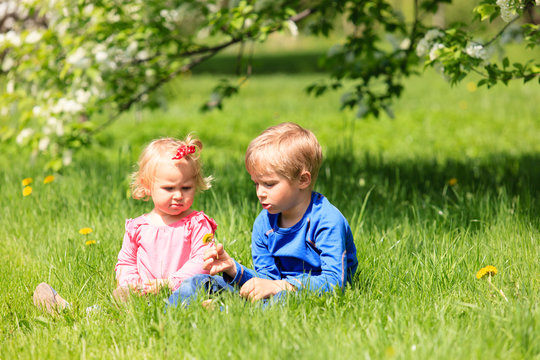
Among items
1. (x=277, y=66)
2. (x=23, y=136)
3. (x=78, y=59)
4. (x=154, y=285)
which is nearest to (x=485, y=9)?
(x=154, y=285)

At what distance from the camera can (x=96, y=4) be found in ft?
13.4

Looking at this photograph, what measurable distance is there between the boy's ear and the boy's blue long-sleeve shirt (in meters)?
0.10

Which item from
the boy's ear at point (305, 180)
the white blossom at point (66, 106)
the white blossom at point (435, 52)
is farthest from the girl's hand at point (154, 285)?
the white blossom at point (66, 106)

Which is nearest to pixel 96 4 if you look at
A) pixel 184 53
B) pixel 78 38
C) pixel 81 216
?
pixel 78 38

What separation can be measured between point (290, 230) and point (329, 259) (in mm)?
226

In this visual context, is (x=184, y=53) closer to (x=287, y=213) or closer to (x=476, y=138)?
(x=287, y=213)

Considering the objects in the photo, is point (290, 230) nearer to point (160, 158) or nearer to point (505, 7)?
point (160, 158)

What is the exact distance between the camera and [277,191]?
241 cm

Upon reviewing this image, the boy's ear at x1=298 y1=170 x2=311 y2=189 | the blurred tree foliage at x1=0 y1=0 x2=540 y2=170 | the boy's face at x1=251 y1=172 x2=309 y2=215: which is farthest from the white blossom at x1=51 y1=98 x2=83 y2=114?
the boy's ear at x1=298 y1=170 x2=311 y2=189

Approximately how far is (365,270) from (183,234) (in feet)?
2.72

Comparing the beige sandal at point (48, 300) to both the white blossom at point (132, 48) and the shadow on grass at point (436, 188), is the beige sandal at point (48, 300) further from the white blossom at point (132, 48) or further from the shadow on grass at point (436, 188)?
the white blossom at point (132, 48)

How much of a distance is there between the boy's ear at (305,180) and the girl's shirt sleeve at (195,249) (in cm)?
47

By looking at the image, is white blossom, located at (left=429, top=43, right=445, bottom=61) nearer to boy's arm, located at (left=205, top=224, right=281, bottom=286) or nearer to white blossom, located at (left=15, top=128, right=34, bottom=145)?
boy's arm, located at (left=205, top=224, right=281, bottom=286)

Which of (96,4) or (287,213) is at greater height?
(96,4)
